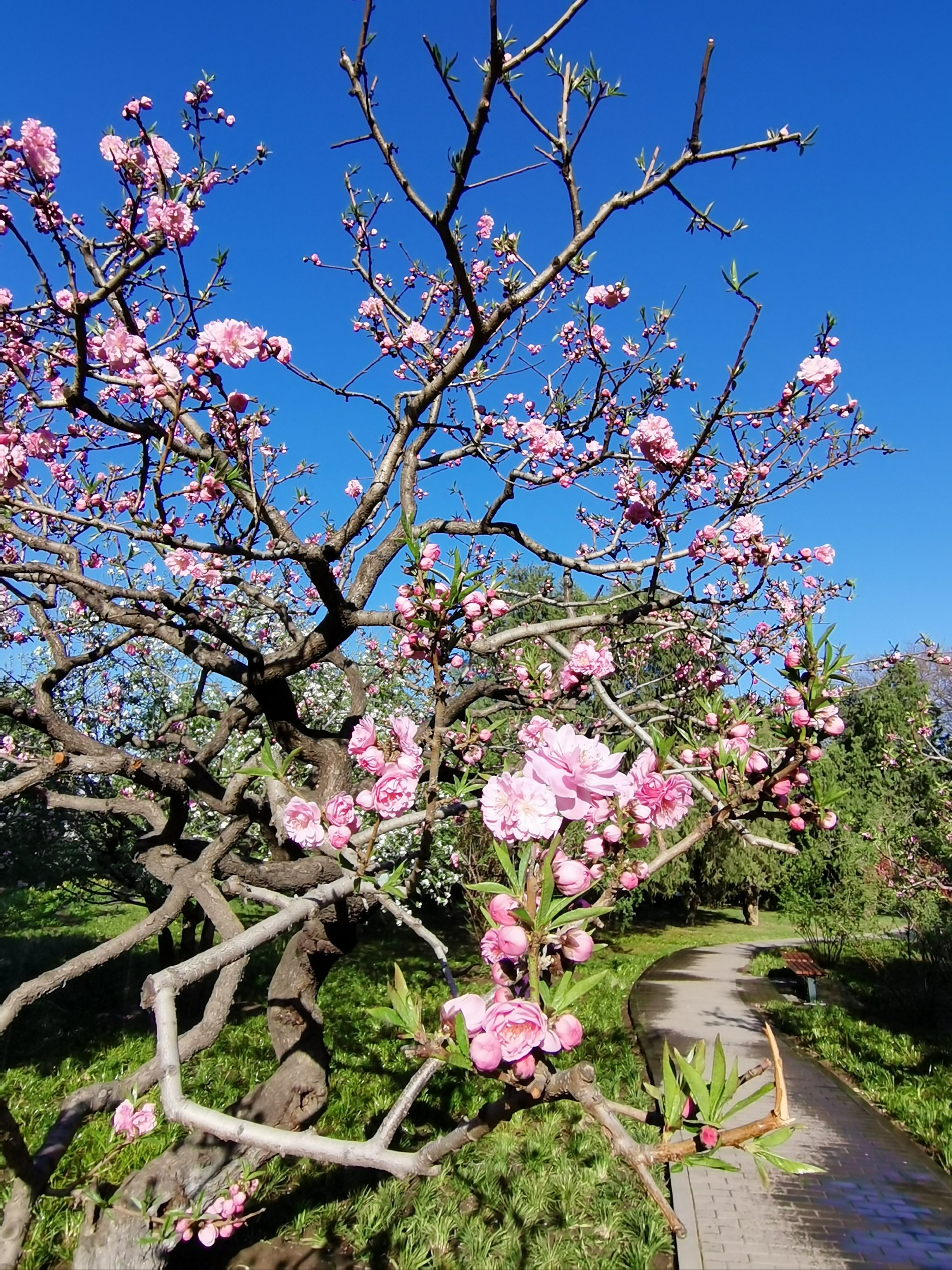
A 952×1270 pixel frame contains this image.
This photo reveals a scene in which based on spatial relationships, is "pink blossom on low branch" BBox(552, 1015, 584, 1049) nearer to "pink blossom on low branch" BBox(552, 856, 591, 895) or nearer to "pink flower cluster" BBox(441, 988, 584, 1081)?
"pink flower cluster" BBox(441, 988, 584, 1081)

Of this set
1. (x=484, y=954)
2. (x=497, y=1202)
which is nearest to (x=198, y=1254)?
(x=497, y=1202)

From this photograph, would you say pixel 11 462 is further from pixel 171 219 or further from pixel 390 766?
pixel 390 766

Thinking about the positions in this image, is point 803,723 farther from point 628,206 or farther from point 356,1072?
point 356,1072

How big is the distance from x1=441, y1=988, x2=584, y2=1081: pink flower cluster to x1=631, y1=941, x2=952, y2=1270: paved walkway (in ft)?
8.83

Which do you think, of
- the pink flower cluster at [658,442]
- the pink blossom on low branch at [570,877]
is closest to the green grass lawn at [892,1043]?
the pink flower cluster at [658,442]

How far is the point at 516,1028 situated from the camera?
1021 millimetres

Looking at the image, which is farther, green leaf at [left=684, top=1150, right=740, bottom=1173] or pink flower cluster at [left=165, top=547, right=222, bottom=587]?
pink flower cluster at [left=165, top=547, right=222, bottom=587]

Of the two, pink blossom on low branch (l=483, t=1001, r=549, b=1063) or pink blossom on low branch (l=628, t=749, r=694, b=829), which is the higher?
pink blossom on low branch (l=628, t=749, r=694, b=829)

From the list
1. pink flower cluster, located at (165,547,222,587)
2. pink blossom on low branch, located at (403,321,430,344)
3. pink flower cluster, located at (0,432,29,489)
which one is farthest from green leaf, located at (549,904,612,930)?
pink blossom on low branch, located at (403,321,430,344)

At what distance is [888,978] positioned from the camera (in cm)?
991

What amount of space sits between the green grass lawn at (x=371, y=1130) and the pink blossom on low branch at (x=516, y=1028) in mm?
1286

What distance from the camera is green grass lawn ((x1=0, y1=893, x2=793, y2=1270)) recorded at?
380 cm

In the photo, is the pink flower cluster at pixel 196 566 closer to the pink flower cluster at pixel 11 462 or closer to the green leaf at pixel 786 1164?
the pink flower cluster at pixel 11 462

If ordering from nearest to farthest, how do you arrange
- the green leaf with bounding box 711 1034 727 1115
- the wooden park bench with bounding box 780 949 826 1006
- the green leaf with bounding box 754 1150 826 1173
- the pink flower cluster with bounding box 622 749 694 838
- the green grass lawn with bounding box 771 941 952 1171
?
A: 1. the green leaf with bounding box 754 1150 826 1173
2. the green leaf with bounding box 711 1034 727 1115
3. the pink flower cluster with bounding box 622 749 694 838
4. the green grass lawn with bounding box 771 941 952 1171
5. the wooden park bench with bounding box 780 949 826 1006
